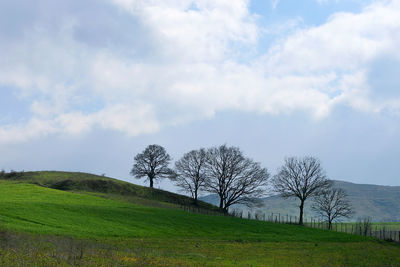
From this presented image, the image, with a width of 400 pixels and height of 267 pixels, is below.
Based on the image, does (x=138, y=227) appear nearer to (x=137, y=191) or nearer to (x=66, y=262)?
(x=66, y=262)

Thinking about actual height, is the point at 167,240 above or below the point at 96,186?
below

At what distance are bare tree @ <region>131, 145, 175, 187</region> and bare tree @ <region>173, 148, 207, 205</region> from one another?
882 centimetres

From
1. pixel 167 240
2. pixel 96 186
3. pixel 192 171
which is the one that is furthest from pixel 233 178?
pixel 167 240

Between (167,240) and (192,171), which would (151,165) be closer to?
Result: (192,171)

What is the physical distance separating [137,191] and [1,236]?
260 feet

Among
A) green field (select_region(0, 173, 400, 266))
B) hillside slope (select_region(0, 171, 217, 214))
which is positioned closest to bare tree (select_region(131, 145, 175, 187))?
hillside slope (select_region(0, 171, 217, 214))


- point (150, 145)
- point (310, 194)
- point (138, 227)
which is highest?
point (150, 145)

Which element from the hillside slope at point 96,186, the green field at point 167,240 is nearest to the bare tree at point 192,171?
the hillside slope at point 96,186

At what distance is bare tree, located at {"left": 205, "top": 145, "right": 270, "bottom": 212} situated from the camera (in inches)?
3501

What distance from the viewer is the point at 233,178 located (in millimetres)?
91562

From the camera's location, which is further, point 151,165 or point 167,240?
point 151,165

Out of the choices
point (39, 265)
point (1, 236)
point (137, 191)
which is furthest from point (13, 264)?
point (137, 191)

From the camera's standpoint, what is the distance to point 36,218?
1628 inches

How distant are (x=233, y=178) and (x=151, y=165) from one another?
105 ft
